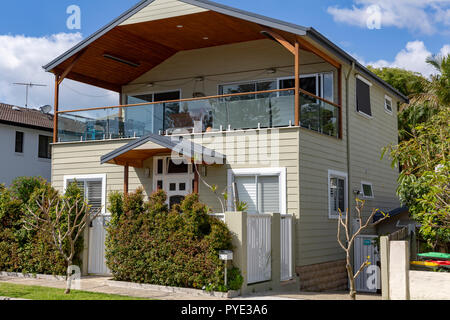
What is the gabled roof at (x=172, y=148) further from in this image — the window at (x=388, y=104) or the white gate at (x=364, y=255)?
the window at (x=388, y=104)

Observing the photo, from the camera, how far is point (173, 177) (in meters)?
15.7

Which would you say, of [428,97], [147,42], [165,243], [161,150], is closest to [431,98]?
[428,97]

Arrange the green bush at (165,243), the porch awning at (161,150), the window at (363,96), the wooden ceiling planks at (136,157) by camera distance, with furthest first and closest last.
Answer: the window at (363,96)
the wooden ceiling planks at (136,157)
the porch awning at (161,150)
the green bush at (165,243)

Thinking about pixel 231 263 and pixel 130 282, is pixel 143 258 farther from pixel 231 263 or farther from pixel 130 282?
pixel 231 263

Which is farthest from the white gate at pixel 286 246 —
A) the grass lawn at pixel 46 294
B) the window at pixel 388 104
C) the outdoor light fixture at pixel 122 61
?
the window at pixel 388 104

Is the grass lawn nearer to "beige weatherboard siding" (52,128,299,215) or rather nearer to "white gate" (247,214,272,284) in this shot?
"white gate" (247,214,272,284)

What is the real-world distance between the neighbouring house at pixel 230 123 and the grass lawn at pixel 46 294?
233cm

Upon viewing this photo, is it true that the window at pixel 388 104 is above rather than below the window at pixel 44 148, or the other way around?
above

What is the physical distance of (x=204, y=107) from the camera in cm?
1555

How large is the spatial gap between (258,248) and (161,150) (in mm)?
4829

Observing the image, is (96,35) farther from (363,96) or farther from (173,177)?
(363,96)

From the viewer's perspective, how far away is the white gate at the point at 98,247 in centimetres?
1352

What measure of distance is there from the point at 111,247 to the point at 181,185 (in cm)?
395
